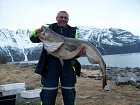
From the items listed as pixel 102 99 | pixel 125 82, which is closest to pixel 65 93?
pixel 102 99

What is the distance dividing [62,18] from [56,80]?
1.10 meters

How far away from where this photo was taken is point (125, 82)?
14.6 meters

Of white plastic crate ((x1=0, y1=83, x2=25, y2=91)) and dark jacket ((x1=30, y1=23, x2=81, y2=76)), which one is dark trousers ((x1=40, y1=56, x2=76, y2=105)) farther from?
white plastic crate ((x1=0, y1=83, x2=25, y2=91))

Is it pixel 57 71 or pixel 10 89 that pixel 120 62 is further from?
pixel 57 71

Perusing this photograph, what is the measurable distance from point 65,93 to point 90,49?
96 cm

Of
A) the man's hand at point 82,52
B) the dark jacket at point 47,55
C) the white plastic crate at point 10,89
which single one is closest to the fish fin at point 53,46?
the dark jacket at point 47,55

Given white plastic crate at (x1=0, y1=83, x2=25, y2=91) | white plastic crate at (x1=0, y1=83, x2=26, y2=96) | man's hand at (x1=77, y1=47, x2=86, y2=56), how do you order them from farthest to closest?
white plastic crate at (x1=0, y1=83, x2=25, y2=91) → white plastic crate at (x1=0, y1=83, x2=26, y2=96) → man's hand at (x1=77, y1=47, x2=86, y2=56)

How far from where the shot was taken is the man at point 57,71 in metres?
6.87

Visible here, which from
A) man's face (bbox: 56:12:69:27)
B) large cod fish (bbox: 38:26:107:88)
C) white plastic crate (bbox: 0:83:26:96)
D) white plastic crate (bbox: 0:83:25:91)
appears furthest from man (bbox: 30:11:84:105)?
white plastic crate (bbox: 0:83:25:91)

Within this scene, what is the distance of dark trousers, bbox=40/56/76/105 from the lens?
6.87 m

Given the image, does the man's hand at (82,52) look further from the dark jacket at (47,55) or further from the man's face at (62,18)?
the man's face at (62,18)

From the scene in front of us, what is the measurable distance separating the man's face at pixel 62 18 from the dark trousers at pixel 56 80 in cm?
64

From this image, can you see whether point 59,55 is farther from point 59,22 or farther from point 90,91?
point 90,91

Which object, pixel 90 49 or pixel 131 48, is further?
pixel 131 48
